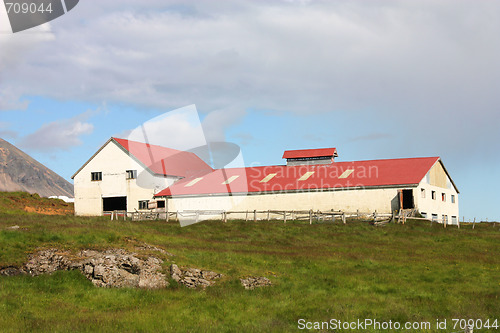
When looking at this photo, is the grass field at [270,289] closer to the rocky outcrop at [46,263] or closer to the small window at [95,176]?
the rocky outcrop at [46,263]

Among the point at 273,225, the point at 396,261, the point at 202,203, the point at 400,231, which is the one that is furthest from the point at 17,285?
the point at 202,203

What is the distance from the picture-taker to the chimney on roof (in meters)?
64.4

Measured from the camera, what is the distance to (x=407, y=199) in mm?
53094

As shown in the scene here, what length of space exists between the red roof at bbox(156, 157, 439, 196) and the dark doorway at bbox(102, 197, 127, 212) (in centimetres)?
627

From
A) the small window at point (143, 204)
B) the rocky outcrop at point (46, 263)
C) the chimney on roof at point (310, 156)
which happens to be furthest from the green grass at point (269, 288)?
the small window at point (143, 204)

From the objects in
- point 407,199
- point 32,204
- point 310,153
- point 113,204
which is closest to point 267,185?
point 310,153

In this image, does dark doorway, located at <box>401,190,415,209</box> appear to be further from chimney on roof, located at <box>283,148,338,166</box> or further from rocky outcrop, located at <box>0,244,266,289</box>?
rocky outcrop, located at <box>0,244,266,289</box>

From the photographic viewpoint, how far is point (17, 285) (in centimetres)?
2272

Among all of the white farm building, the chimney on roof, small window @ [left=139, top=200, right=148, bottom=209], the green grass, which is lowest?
the green grass

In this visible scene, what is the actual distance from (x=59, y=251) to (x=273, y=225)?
2242cm

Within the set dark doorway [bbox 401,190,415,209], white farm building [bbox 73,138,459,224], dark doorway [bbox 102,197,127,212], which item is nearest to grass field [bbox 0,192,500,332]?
dark doorway [bbox 401,190,415,209]

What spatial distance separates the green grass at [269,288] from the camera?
725 inches

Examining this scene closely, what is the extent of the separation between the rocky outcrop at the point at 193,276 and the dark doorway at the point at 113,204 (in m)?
41.6

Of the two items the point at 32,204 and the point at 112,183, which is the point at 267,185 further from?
the point at 32,204
